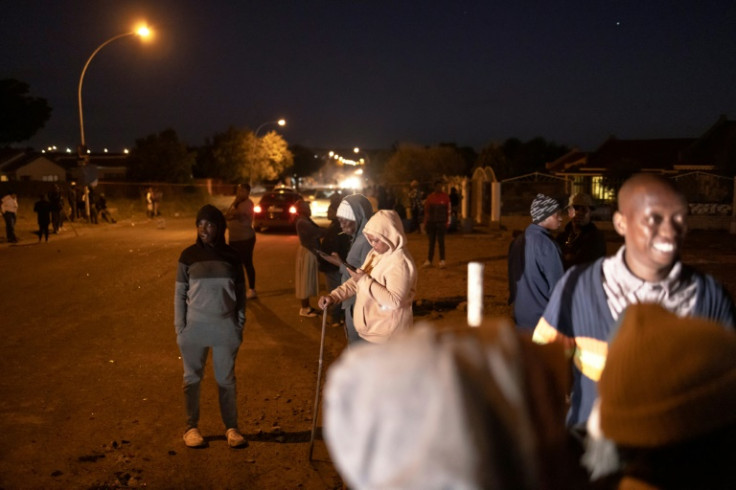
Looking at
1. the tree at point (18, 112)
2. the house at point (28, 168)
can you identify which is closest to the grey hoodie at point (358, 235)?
the tree at point (18, 112)

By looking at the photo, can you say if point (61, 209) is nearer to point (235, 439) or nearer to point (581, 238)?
point (235, 439)

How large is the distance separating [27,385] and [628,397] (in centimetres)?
663

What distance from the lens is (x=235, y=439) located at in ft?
16.2

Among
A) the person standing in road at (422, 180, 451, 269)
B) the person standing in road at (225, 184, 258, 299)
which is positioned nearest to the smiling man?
the person standing in road at (225, 184, 258, 299)

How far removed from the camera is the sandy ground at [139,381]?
182 inches

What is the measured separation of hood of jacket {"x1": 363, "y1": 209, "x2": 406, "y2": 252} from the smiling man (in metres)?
2.20

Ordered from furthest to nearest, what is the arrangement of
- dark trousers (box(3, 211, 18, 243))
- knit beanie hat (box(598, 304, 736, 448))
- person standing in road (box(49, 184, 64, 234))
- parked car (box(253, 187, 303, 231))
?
parked car (box(253, 187, 303, 231)) → person standing in road (box(49, 184, 64, 234)) → dark trousers (box(3, 211, 18, 243)) → knit beanie hat (box(598, 304, 736, 448))

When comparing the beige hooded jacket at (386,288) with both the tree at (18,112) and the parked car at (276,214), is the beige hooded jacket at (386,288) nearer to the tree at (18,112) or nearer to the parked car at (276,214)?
the parked car at (276,214)

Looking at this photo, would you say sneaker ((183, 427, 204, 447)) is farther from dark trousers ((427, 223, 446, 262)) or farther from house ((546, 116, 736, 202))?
house ((546, 116, 736, 202))

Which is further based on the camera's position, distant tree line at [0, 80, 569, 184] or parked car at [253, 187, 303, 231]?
distant tree line at [0, 80, 569, 184]

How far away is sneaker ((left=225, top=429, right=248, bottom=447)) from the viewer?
4.94m

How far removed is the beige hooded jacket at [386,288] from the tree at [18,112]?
5640 cm

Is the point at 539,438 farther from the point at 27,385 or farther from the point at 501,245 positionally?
the point at 501,245

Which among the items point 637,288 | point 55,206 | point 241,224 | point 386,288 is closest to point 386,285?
point 386,288
